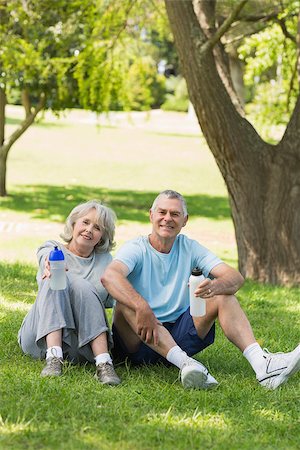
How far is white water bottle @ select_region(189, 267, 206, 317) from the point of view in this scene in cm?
502

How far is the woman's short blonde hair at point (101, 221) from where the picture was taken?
536cm

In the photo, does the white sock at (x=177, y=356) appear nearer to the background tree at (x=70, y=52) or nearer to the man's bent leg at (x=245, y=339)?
the man's bent leg at (x=245, y=339)

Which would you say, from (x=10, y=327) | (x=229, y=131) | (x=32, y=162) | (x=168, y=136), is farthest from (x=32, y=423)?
(x=168, y=136)

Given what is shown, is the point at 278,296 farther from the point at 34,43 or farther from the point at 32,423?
the point at 34,43

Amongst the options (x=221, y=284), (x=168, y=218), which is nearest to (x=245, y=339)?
(x=221, y=284)

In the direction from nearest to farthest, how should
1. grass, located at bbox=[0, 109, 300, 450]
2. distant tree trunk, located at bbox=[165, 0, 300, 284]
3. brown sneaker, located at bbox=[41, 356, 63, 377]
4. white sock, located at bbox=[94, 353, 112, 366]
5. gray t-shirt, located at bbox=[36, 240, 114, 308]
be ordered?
grass, located at bbox=[0, 109, 300, 450] → brown sneaker, located at bbox=[41, 356, 63, 377] → white sock, located at bbox=[94, 353, 112, 366] → gray t-shirt, located at bbox=[36, 240, 114, 308] → distant tree trunk, located at bbox=[165, 0, 300, 284]

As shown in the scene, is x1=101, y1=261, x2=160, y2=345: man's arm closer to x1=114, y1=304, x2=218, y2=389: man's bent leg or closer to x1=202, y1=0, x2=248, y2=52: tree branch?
x1=114, y1=304, x2=218, y2=389: man's bent leg

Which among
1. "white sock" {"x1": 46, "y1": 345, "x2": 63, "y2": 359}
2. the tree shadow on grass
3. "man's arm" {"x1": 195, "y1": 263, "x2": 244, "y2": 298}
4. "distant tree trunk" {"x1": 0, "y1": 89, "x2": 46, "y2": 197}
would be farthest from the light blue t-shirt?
"distant tree trunk" {"x1": 0, "y1": 89, "x2": 46, "y2": 197}

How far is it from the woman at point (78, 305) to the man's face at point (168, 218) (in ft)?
1.01

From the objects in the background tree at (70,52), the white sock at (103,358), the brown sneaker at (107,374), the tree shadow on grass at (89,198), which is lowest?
the tree shadow on grass at (89,198)

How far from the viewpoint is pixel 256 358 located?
5.09 meters

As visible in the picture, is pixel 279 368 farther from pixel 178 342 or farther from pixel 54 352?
pixel 54 352

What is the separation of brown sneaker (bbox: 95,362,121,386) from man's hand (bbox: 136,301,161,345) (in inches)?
9.7

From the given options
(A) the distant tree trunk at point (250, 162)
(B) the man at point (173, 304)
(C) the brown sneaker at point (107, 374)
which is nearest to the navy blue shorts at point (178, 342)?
(B) the man at point (173, 304)
